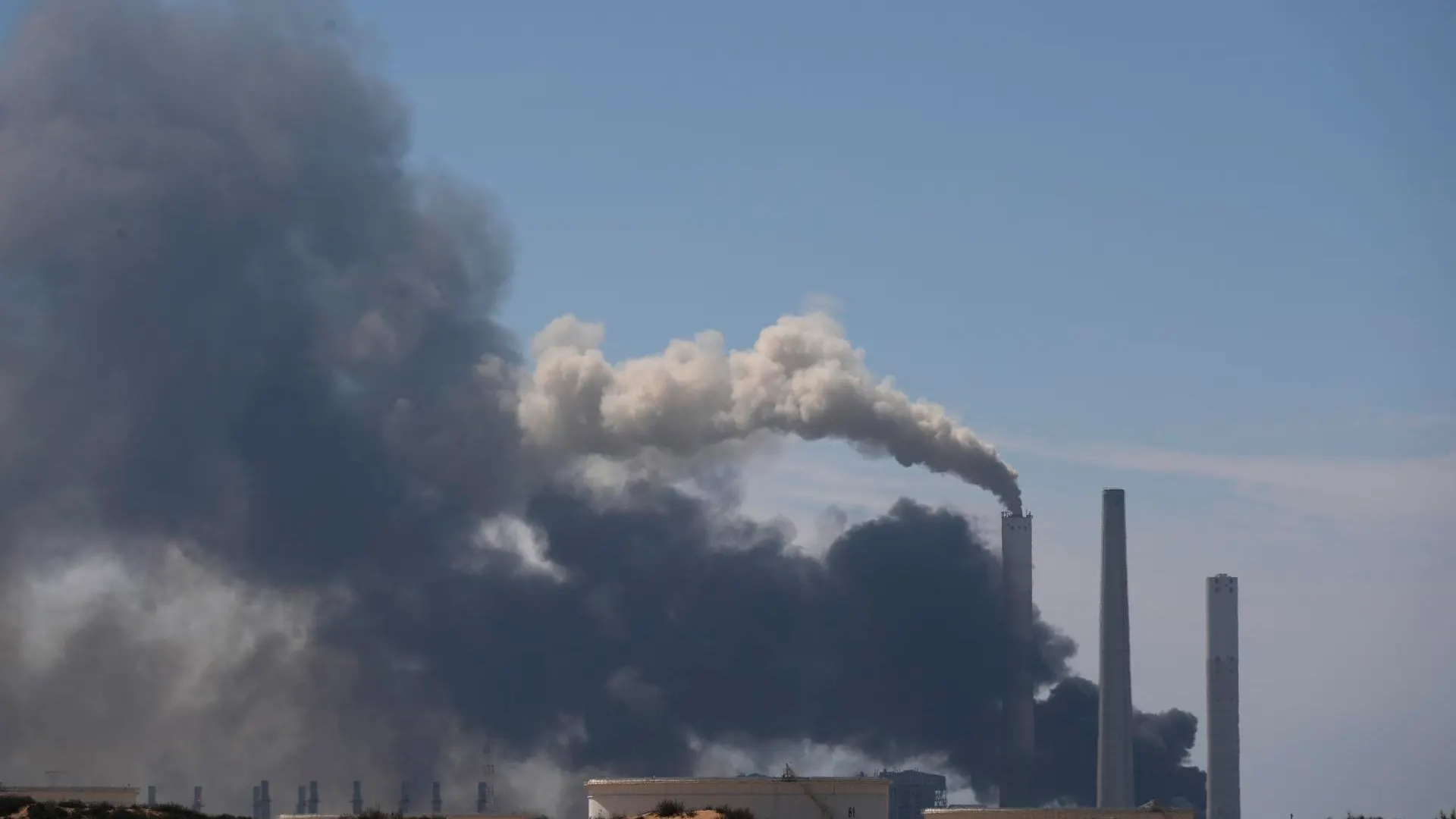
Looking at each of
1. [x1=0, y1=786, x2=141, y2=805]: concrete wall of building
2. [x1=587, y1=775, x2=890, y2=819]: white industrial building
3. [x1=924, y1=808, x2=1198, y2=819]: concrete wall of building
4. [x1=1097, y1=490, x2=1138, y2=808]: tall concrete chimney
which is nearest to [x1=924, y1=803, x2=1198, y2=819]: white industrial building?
[x1=924, y1=808, x2=1198, y2=819]: concrete wall of building

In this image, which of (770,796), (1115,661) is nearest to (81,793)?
(770,796)

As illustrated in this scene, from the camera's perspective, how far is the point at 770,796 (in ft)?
323

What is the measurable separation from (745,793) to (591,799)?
10.7 m

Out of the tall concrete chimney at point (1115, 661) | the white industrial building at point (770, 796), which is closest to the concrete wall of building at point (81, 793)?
the white industrial building at point (770, 796)

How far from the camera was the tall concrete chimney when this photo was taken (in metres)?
198

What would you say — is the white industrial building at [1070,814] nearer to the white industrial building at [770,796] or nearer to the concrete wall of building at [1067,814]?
the concrete wall of building at [1067,814]

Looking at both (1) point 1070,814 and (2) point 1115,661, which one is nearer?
(1) point 1070,814

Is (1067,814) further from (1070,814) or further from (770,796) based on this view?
(770,796)

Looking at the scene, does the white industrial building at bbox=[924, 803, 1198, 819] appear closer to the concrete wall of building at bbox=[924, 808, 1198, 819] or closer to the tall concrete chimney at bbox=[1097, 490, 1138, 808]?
the concrete wall of building at bbox=[924, 808, 1198, 819]

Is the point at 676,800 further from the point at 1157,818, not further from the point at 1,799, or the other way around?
the point at 1,799

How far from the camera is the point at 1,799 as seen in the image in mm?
90375

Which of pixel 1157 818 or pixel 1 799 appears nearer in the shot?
pixel 1 799

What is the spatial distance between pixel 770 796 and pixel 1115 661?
10705cm

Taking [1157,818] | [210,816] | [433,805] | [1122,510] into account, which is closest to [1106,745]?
[1122,510]
